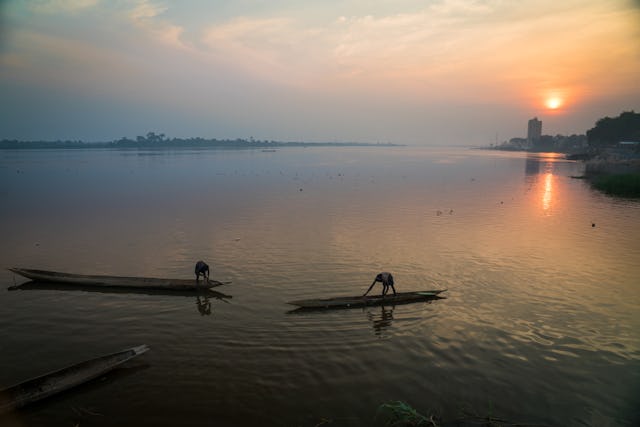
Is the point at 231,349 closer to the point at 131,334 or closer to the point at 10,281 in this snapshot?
the point at 131,334

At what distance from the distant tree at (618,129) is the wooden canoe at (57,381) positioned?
154 m

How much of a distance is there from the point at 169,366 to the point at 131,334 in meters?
2.68

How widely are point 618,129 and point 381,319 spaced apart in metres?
147

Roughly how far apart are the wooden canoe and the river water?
28 centimetres

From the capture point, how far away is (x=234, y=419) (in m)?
8.75

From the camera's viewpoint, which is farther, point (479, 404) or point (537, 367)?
point (537, 367)

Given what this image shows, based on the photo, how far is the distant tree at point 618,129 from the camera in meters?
120

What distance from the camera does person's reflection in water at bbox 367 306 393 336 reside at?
12.8 m

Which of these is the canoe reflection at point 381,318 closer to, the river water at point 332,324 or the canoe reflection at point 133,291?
the river water at point 332,324

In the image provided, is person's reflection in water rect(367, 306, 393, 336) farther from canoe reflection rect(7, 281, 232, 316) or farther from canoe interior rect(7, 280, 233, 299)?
canoe interior rect(7, 280, 233, 299)

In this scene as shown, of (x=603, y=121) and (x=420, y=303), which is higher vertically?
(x=603, y=121)

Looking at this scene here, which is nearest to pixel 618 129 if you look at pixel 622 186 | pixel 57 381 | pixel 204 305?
pixel 622 186

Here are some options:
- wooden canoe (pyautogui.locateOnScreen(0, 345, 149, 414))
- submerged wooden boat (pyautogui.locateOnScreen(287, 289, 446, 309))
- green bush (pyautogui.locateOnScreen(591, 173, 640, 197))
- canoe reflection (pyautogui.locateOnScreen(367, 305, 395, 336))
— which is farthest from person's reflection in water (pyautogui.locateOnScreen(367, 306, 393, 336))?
green bush (pyautogui.locateOnScreen(591, 173, 640, 197))

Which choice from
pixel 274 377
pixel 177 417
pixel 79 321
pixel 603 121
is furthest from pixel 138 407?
pixel 603 121
